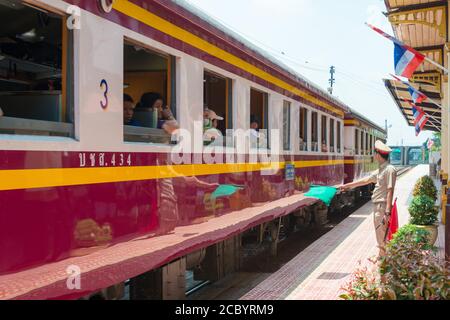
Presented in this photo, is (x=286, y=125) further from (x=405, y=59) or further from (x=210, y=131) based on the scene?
(x=210, y=131)

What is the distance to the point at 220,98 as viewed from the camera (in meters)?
6.56

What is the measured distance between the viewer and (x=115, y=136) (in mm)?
3895

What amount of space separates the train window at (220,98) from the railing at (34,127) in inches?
114

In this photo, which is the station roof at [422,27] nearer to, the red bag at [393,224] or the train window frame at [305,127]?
the train window frame at [305,127]

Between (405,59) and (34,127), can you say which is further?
(405,59)

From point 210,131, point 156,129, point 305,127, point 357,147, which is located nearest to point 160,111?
point 156,129

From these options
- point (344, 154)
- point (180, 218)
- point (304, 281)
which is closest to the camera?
point (180, 218)

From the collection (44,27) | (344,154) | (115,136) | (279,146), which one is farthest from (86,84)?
(344,154)

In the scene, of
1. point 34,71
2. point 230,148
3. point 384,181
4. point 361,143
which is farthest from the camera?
point 361,143

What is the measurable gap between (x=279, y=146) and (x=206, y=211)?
9.50 ft

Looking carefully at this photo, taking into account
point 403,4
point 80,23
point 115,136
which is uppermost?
point 403,4

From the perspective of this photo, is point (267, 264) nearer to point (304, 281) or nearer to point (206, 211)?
point (304, 281)

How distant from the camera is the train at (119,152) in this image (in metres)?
3.08

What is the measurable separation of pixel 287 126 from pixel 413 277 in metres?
5.30
